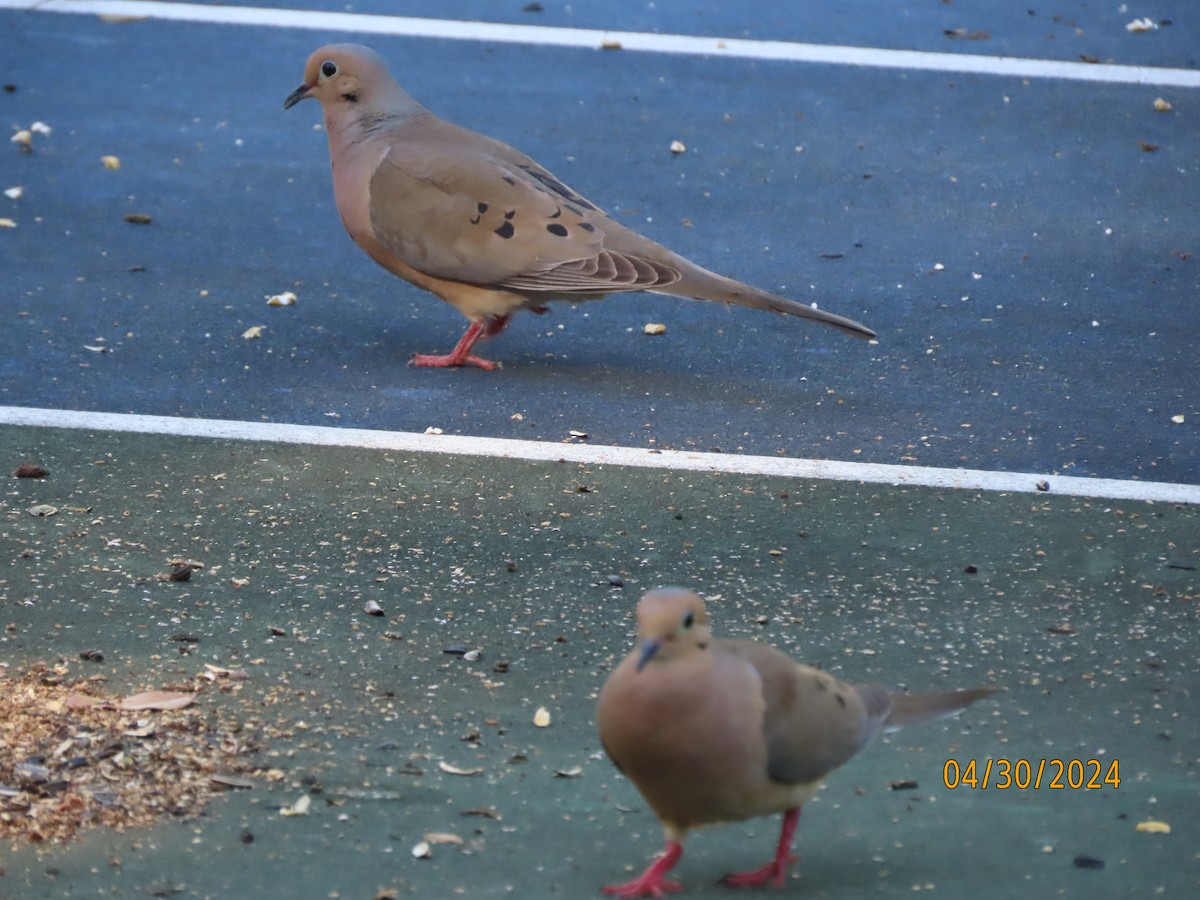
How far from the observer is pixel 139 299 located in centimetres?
642

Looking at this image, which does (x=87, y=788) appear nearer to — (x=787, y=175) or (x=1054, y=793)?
(x=1054, y=793)

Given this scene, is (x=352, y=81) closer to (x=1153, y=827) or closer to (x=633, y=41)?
(x=633, y=41)

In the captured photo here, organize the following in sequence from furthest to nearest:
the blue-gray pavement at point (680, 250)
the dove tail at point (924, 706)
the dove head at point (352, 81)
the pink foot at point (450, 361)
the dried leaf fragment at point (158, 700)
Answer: the dove head at point (352, 81) < the pink foot at point (450, 361) < the blue-gray pavement at point (680, 250) < the dried leaf fragment at point (158, 700) < the dove tail at point (924, 706)

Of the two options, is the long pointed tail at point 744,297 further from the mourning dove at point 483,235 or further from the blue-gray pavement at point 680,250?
the blue-gray pavement at point 680,250

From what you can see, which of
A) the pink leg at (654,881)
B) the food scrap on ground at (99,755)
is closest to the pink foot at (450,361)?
the food scrap on ground at (99,755)

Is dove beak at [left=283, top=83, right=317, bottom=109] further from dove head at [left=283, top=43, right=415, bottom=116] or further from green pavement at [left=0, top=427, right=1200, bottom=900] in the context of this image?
green pavement at [left=0, top=427, right=1200, bottom=900]

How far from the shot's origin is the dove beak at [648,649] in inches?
106

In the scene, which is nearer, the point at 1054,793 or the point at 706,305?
the point at 1054,793

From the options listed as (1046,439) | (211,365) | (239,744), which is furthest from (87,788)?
(1046,439)

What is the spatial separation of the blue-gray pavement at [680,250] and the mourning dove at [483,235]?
11.4 inches

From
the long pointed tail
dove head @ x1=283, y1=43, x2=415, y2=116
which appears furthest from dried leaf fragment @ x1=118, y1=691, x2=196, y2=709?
dove head @ x1=283, y1=43, x2=415, y2=116

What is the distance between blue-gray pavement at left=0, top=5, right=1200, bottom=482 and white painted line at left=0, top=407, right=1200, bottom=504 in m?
0.09

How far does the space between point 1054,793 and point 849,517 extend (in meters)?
1.46

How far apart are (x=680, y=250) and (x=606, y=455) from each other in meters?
1.96
